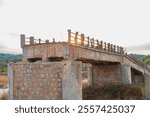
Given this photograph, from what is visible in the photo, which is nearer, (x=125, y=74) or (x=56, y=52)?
(x=56, y=52)

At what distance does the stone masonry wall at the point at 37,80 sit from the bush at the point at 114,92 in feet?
30.4

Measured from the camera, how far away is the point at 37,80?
18.5 m

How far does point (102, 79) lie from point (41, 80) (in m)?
14.9

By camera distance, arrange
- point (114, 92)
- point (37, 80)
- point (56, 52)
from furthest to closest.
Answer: point (114, 92) → point (56, 52) → point (37, 80)

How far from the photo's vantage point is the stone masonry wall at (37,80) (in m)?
17.9

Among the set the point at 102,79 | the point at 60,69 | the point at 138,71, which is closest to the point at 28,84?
the point at 60,69

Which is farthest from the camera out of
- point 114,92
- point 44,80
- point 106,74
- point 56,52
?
point 106,74

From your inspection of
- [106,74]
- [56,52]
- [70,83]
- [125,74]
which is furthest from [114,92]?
[70,83]

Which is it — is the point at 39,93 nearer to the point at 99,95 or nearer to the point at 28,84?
the point at 28,84

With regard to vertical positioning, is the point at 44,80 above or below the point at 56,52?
below

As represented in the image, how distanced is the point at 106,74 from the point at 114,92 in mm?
3969

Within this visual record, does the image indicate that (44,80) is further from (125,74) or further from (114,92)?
(125,74)

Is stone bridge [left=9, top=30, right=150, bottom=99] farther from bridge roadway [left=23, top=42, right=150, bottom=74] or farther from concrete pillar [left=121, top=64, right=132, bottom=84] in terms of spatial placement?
concrete pillar [left=121, top=64, right=132, bottom=84]

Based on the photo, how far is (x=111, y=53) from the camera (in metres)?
29.3
